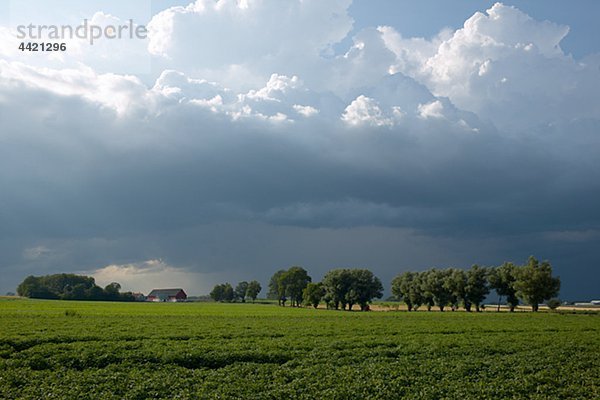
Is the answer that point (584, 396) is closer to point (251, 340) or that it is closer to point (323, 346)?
point (323, 346)

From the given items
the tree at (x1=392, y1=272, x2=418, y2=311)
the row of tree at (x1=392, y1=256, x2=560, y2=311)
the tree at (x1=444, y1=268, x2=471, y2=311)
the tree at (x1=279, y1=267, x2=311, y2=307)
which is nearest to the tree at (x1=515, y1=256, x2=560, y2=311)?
the row of tree at (x1=392, y1=256, x2=560, y2=311)

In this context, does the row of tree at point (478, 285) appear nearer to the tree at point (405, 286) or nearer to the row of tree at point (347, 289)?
the tree at point (405, 286)

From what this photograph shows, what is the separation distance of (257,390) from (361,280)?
416ft

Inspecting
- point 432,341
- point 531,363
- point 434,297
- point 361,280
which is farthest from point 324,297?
point 531,363

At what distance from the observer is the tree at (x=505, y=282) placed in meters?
116

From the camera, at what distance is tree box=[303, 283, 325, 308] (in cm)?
16200

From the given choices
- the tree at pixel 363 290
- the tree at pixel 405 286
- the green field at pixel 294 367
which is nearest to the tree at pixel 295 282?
the tree at pixel 363 290

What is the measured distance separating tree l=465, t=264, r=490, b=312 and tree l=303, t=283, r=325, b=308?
184ft

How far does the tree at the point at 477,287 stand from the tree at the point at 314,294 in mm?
56098

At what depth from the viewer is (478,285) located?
4648 inches

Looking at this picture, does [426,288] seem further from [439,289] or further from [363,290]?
[363,290]

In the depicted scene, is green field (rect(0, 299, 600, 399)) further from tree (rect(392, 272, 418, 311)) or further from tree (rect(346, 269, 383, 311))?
tree (rect(346, 269, 383, 311))

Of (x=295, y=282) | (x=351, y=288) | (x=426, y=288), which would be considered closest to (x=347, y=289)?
(x=351, y=288)

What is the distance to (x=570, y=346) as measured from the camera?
37750 mm
